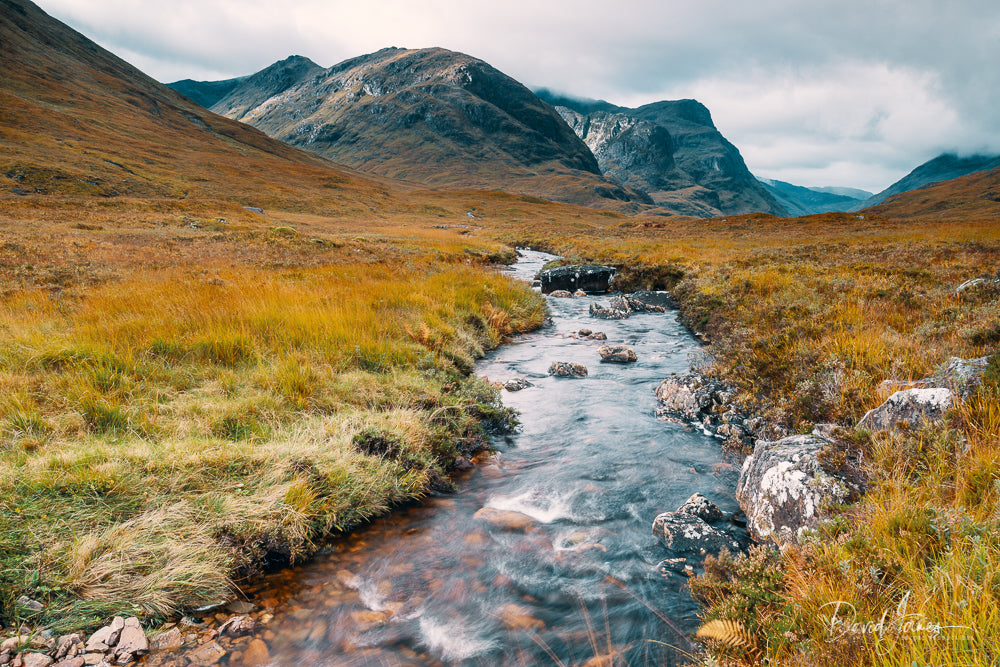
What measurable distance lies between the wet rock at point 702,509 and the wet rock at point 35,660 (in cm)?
588

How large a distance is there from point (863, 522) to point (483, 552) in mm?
3558

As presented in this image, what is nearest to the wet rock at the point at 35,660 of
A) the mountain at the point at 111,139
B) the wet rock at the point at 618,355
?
the wet rock at the point at 618,355

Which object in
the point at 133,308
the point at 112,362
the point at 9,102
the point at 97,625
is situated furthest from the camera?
the point at 9,102

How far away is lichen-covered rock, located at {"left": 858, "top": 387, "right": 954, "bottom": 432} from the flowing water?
6.30 feet

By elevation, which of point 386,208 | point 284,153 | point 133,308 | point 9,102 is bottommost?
point 133,308

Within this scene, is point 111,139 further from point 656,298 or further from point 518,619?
point 518,619

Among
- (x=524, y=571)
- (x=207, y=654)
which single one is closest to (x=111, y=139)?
(x=207, y=654)

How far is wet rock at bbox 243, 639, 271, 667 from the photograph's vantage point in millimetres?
3434

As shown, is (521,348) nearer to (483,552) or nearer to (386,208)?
(483,552)

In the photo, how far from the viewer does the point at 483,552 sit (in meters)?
4.89

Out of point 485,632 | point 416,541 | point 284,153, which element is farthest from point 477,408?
point 284,153

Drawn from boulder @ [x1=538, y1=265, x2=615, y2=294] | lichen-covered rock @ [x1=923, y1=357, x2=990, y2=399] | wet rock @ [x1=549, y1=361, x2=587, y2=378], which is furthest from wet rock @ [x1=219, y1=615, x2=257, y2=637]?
boulder @ [x1=538, y1=265, x2=615, y2=294]

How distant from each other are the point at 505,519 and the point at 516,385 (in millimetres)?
4482

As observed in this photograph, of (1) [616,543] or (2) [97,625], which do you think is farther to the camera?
(1) [616,543]
